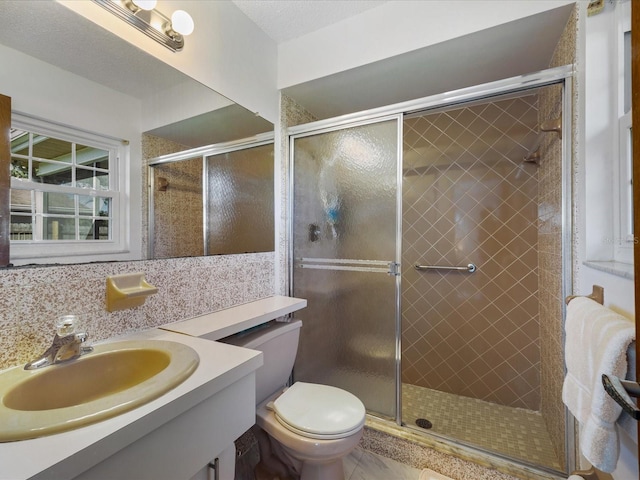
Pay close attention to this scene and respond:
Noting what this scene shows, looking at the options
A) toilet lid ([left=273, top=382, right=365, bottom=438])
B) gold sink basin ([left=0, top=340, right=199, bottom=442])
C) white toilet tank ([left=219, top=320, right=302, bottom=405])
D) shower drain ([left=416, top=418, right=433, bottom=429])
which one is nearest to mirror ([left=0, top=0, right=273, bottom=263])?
gold sink basin ([left=0, top=340, right=199, bottom=442])

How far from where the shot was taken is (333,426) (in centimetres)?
114

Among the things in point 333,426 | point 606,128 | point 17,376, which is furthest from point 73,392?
point 606,128

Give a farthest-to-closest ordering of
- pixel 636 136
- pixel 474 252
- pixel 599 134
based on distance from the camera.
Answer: pixel 474 252 < pixel 599 134 < pixel 636 136

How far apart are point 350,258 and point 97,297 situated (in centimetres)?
128

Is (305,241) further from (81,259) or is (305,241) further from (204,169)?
(81,259)

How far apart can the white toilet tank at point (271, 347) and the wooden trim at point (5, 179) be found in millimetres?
797

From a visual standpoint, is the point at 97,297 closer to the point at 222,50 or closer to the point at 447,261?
the point at 222,50

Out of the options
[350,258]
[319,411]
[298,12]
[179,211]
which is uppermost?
[298,12]

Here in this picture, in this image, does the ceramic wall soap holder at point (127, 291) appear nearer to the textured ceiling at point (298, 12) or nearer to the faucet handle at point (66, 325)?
the faucet handle at point (66, 325)

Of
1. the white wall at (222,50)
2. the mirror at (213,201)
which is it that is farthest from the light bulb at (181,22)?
the mirror at (213,201)

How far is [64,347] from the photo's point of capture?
2.67 ft

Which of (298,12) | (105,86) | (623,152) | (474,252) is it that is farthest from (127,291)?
(474,252)

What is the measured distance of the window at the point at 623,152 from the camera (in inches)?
39.2

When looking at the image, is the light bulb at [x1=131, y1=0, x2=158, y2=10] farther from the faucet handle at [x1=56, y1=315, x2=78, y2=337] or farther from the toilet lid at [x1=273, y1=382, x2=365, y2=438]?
the toilet lid at [x1=273, y1=382, x2=365, y2=438]
